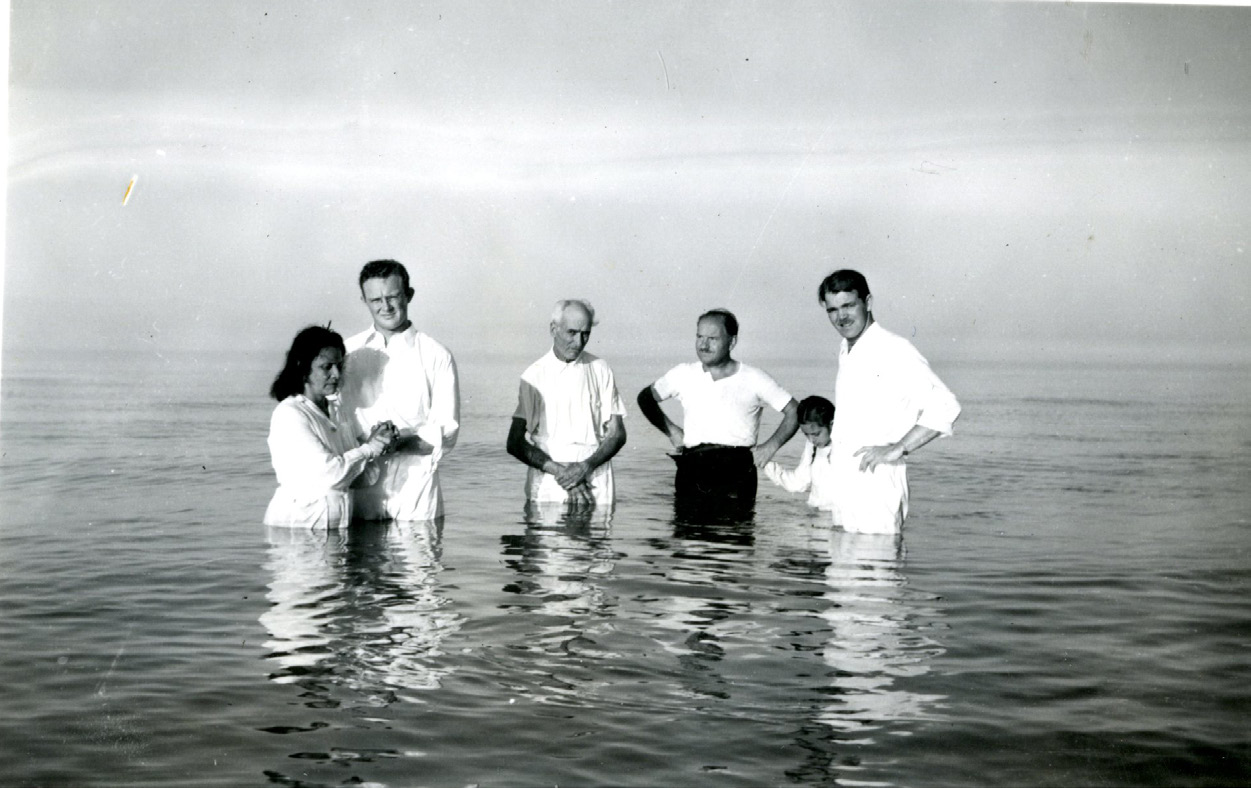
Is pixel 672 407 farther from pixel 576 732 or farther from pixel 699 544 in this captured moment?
pixel 576 732

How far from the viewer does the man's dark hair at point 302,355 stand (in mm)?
7344

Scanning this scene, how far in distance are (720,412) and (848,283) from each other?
1944 mm

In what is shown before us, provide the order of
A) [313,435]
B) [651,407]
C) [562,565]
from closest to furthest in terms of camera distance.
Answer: [313,435] < [562,565] < [651,407]

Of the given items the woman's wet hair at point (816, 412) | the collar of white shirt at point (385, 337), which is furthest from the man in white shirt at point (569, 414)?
the woman's wet hair at point (816, 412)

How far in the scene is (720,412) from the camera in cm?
935

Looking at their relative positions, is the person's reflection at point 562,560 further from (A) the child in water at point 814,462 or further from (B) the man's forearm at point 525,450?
(A) the child in water at point 814,462

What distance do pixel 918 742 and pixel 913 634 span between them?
1554mm

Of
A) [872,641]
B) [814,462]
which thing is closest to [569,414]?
[814,462]

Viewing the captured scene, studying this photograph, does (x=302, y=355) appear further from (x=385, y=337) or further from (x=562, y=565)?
(x=562, y=565)

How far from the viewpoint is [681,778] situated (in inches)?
164

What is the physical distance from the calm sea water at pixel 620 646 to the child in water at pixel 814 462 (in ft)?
1.09

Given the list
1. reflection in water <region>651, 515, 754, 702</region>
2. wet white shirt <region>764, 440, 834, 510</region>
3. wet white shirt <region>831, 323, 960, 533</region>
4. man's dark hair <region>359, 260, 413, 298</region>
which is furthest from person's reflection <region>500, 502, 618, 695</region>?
man's dark hair <region>359, 260, 413, 298</region>

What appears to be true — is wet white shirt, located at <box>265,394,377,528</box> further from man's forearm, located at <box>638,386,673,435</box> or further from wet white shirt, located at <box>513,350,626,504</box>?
man's forearm, located at <box>638,386,673,435</box>

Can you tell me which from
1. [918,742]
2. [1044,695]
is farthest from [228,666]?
[1044,695]
